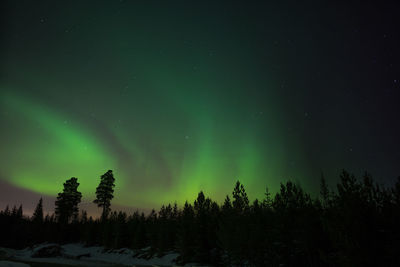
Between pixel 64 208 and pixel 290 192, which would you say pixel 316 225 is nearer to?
pixel 290 192

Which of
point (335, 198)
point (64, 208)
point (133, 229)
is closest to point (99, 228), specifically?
point (133, 229)

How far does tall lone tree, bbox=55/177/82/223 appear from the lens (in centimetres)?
8062

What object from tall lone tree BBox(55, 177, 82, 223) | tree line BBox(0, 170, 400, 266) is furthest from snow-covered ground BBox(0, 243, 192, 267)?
tall lone tree BBox(55, 177, 82, 223)

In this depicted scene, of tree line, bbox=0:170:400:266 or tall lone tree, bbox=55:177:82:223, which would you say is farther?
tall lone tree, bbox=55:177:82:223

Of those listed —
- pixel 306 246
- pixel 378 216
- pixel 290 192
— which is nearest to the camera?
pixel 378 216

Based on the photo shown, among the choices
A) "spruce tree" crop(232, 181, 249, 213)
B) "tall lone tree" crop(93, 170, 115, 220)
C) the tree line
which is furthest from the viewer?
Answer: "tall lone tree" crop(93, 170, 115, 220)

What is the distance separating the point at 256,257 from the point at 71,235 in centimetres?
6757

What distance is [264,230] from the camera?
1297 inches

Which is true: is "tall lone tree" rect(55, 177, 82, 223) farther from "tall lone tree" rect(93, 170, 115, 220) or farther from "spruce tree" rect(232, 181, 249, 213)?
"spruce tree" rect(232, 181, 249, 213)

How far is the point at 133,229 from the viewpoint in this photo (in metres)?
63.8

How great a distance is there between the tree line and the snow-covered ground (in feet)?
8.44

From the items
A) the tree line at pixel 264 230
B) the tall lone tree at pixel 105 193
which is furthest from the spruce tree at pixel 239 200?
the tall lone tree at pixel 105 193

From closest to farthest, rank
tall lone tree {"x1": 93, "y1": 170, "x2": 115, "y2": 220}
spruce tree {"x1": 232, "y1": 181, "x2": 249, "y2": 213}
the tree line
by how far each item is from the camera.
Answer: the tree line
spruce tree {"x1": 232, "y1": 181, "x2": 249, "y2": 213}
tall lone tree {"x1": 93, "y1": 170, "x2": 115, "y2": 220}

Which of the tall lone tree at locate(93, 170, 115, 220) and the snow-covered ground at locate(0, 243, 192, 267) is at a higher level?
the tall lone tree at locate(93, 170, 115, 220)
